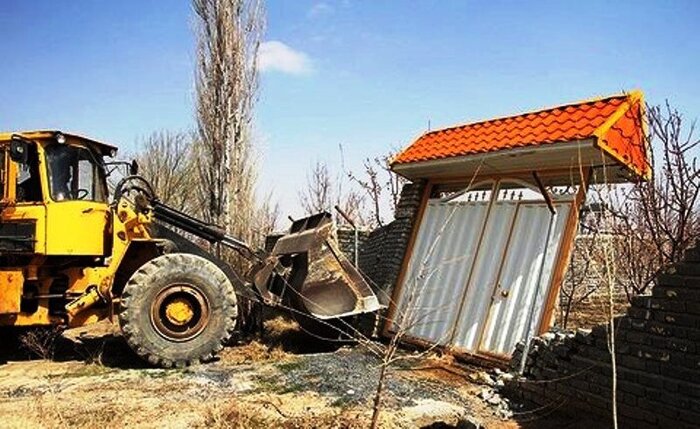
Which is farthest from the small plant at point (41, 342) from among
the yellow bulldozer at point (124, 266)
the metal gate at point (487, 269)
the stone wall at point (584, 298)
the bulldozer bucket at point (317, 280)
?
the stone wall at point (584, 298)

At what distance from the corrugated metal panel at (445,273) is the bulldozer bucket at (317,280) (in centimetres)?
73

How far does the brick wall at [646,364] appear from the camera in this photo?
432 centimetres

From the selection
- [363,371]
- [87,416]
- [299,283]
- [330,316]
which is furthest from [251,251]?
[87,416]

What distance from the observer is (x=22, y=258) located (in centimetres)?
674

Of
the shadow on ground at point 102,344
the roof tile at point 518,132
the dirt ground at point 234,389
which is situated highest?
the roof tile at point 518,132

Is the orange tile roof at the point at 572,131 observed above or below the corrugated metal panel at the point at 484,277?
above

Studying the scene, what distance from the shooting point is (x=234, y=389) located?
19.1 feet

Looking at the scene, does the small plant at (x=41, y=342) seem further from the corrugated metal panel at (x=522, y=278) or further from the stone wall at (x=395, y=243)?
the corrugated metal panel at (x=522, y=278)

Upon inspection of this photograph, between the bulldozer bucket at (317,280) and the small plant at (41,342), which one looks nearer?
the small plant at (41,342)

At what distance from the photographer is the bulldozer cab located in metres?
6.51

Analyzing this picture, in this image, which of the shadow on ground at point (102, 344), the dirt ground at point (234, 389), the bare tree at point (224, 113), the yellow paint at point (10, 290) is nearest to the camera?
the dirt ground at point (234, 389)

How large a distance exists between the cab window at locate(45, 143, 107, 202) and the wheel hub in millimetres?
1580

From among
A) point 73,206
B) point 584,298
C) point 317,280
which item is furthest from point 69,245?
point 584,298

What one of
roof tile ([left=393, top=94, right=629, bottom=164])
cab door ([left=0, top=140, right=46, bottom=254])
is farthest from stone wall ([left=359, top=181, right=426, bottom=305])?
cab door ([left=0, top=140, right=46, bottom=254])
